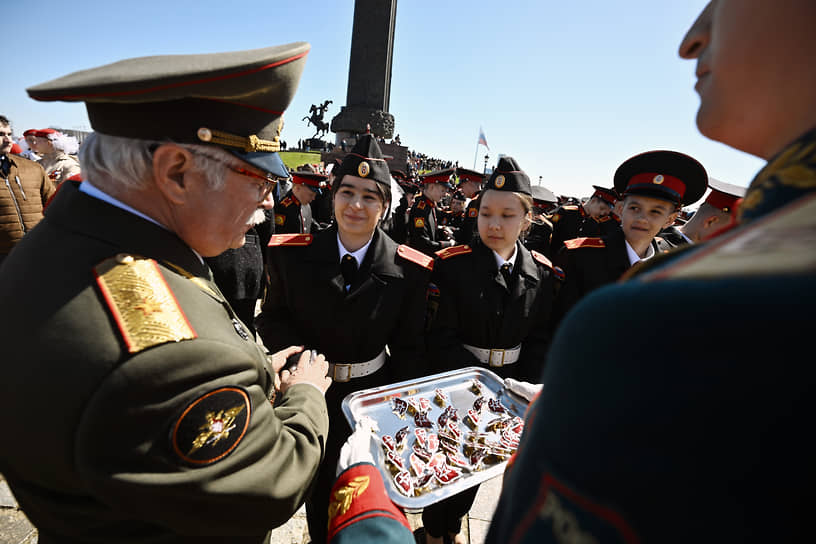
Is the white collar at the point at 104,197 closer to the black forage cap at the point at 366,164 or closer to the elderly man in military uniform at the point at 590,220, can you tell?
the black forage cap at the point at 366,164

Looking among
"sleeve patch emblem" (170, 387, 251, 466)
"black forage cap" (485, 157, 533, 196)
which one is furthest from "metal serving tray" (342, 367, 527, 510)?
"black forage cap" (485, 157, 533, 196)

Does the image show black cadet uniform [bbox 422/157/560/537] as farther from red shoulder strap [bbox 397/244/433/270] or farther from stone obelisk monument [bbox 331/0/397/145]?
stone obelisk monument [bbox 331/0/397/145]

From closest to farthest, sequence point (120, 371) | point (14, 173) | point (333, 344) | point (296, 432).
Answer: point (120, 371) < point (296, 432) < point (333, 344) < point (14, 173)

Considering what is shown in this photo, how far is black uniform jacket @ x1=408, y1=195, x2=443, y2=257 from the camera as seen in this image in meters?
7.91

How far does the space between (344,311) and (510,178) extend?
1.76 meters

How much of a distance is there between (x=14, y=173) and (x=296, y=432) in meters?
6.27

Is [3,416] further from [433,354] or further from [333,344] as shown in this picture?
[433,354]

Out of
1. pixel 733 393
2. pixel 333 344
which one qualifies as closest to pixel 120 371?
pixel 733 393

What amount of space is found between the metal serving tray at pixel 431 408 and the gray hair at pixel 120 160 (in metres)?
1.27

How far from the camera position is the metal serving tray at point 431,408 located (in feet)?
4.86

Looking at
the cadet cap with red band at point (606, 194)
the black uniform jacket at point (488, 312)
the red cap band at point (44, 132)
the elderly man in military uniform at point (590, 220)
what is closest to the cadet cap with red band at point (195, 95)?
the black uniform jacket at point (488, 312)

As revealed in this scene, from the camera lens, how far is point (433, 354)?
9.61ft

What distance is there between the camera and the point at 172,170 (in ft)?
3.74

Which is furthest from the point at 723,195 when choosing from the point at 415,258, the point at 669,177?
the point at 415,258
